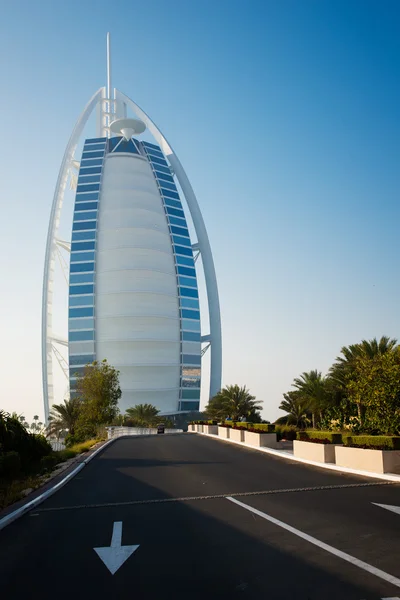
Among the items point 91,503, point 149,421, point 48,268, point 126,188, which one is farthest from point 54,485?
point 126,188

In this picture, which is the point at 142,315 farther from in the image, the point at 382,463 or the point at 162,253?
the point at 382,463

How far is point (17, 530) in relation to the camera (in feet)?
34.0

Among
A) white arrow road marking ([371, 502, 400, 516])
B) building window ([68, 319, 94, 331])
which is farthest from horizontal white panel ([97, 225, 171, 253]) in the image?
white arrow road marking ([371, 502, 400, 516])

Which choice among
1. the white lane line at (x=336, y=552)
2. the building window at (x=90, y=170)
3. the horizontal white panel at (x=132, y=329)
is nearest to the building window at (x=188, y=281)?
the horizontal white panel at (x=132, y=329)

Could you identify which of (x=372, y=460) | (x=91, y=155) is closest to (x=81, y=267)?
(x=91, y=155)

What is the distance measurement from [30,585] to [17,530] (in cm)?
375

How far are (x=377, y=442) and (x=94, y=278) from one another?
9150 centimetres

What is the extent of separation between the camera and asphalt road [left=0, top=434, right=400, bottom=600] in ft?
21.3

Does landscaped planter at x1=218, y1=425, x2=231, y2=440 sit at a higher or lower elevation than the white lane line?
higher

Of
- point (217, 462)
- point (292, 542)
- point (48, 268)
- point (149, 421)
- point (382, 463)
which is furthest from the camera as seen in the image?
point (48, 268)

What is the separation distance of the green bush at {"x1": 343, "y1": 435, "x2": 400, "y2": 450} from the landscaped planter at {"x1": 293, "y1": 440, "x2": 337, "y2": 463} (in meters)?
0.85

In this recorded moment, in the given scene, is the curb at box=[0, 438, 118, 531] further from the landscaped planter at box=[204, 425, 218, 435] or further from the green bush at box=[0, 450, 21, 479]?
the landscaped planter at box=[204, 425, 218, 435]

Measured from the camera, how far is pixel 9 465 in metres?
18.9

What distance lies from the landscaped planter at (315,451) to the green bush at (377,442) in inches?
33.4
